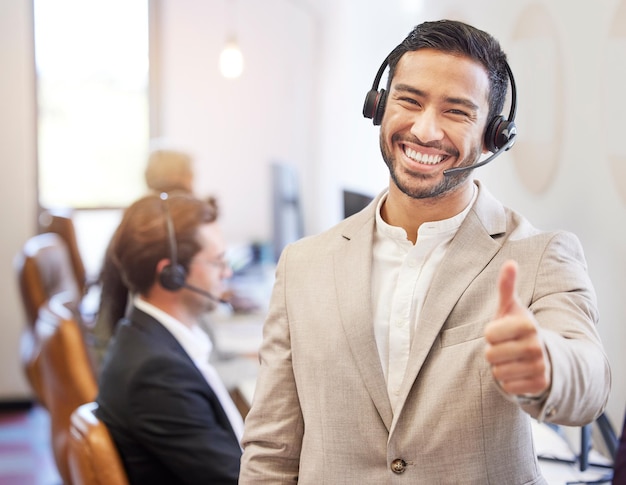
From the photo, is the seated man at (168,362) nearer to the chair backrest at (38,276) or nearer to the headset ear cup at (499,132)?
the headset ear cup at (499,132)

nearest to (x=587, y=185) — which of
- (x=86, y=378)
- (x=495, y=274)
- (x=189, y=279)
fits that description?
(x=495, y=274)

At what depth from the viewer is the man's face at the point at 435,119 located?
46.4 inches

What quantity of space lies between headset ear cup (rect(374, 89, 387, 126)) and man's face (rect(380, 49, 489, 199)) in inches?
2.9

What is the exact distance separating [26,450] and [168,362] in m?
2.86

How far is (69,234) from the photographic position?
4266 millimetres

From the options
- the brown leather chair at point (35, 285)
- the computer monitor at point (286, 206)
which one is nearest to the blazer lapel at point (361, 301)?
the brown leather chair at point (35, 285)

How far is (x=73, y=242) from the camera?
13.9 ft

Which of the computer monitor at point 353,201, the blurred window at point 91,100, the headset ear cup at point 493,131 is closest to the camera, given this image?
the headset ear cup at point 493,131

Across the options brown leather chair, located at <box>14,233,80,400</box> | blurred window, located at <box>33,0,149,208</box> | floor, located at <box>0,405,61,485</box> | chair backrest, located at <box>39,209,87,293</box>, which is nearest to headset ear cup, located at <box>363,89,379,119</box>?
brown leather chair, located at <box>14,233,80,400</box>

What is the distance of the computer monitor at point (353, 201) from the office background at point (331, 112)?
1.20 ft

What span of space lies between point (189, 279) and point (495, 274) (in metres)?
1.13

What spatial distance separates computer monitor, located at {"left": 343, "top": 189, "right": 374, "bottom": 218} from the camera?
249 centimetres

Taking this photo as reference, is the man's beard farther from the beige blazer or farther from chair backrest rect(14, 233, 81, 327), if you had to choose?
chair backrest rect(14, 233, 81, 327)

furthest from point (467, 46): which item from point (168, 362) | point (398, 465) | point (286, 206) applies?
point (286, 206)
